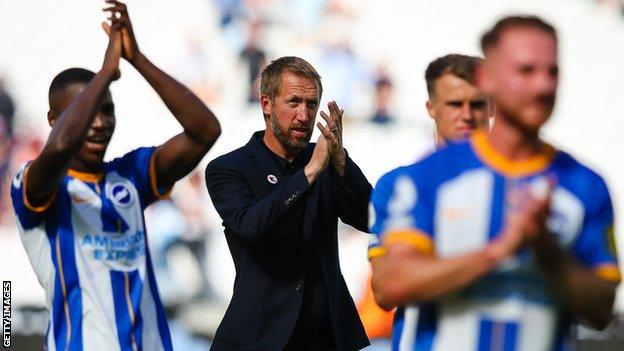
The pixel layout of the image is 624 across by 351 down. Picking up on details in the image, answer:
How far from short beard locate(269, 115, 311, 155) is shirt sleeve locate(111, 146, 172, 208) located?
0.66 metres

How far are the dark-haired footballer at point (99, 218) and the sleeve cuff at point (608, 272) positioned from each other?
2.13 meters

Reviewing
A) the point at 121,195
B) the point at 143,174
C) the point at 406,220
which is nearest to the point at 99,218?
the point at 121,195

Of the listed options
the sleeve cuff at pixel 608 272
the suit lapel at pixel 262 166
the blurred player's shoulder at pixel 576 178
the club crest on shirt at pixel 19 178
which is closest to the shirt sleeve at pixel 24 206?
the club crest on shirt at pixel 19 178

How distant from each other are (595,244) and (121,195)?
2.35 meters

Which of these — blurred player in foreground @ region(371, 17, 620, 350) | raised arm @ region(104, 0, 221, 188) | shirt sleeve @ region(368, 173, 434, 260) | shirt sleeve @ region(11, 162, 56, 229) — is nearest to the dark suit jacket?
raised arm @ region(104, 0, 221, 188)

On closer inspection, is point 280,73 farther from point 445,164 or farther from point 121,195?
point 445,164

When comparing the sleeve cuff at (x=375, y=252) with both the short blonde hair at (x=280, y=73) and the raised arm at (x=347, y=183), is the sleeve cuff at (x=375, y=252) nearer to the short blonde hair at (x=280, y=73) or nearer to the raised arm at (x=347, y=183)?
the raised arm at (x=347, y=183)

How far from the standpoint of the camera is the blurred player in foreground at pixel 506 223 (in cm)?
327

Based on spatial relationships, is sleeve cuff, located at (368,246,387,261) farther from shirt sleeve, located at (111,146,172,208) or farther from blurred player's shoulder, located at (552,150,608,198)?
shirt sleeve, located at (111,146,172,208)

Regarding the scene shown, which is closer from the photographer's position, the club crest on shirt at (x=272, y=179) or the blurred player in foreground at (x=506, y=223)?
the blurred player in foreground at (x=506, y=223)

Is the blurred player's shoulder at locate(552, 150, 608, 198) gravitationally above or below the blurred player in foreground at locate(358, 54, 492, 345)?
below

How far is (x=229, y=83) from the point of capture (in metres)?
13.8

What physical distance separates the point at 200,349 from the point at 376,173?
2.68 meters

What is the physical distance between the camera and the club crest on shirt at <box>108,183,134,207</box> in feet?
17.0
